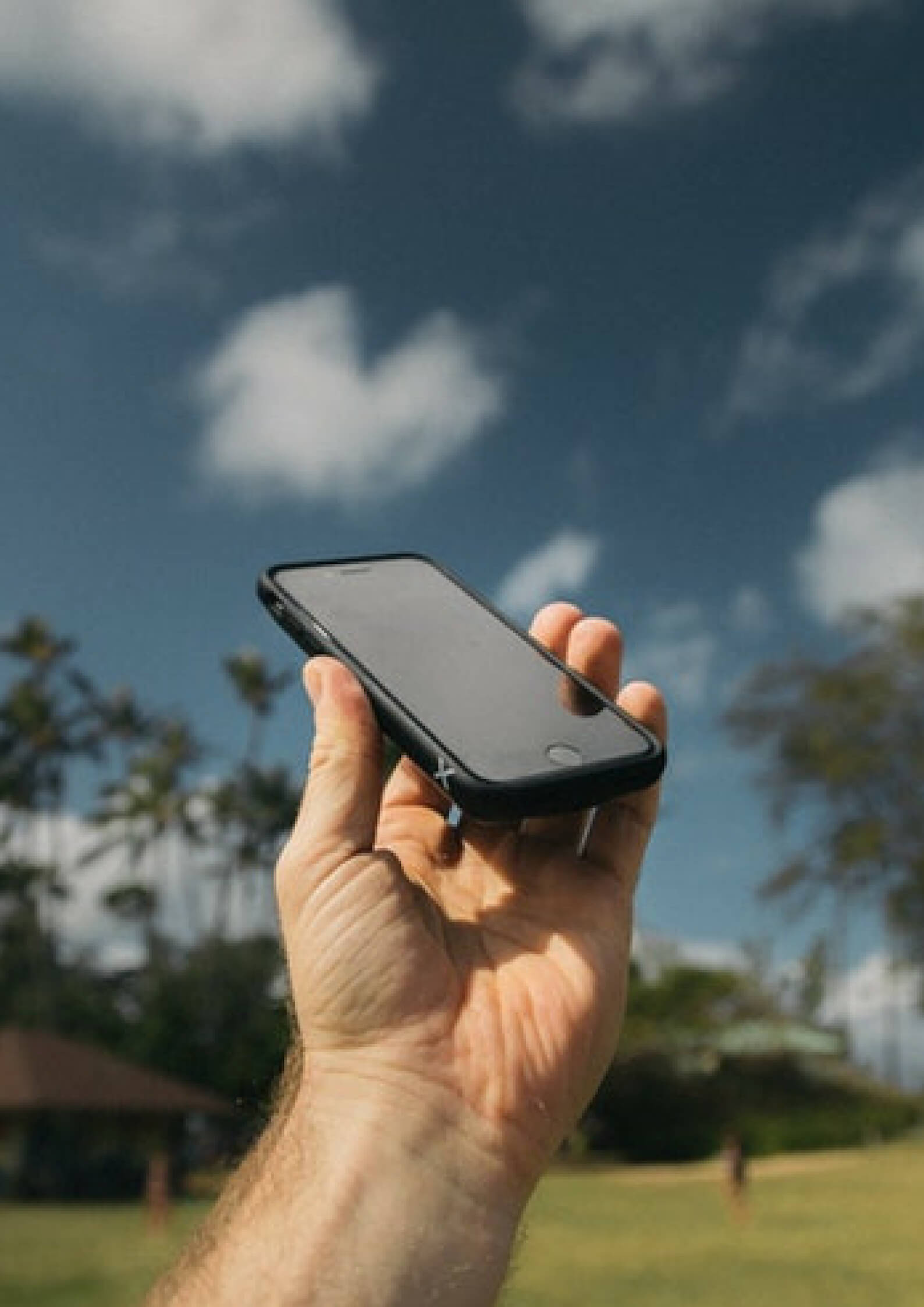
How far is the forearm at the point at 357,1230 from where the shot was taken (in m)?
2.08

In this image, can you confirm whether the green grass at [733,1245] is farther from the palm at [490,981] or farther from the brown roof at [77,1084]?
the brown roof at [77,1084]

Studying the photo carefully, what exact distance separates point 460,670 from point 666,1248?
753 inches

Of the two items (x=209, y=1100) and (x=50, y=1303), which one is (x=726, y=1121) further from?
(x=50, y=1303)

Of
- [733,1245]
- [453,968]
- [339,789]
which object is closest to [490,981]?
[453,968]

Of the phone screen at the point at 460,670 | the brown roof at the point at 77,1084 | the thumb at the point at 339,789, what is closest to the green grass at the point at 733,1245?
the phone screen at the point at 460,670

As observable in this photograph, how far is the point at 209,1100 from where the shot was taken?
3838cm

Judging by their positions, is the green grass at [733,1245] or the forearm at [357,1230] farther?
the green grass at [733,1245]

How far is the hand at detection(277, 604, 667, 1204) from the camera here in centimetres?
229

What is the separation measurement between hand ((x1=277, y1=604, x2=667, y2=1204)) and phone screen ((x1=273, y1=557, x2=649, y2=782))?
143mm

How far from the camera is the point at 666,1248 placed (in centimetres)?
2027

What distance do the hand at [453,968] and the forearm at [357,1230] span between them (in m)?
0.02

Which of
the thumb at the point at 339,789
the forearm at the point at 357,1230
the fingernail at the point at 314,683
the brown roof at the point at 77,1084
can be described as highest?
the fingernail at the point at 314,683

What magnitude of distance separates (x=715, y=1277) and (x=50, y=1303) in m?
6.98

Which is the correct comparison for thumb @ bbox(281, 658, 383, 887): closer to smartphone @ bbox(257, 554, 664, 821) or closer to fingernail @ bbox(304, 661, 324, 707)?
fingernail @ bbox(304, 661, 324, 707)
